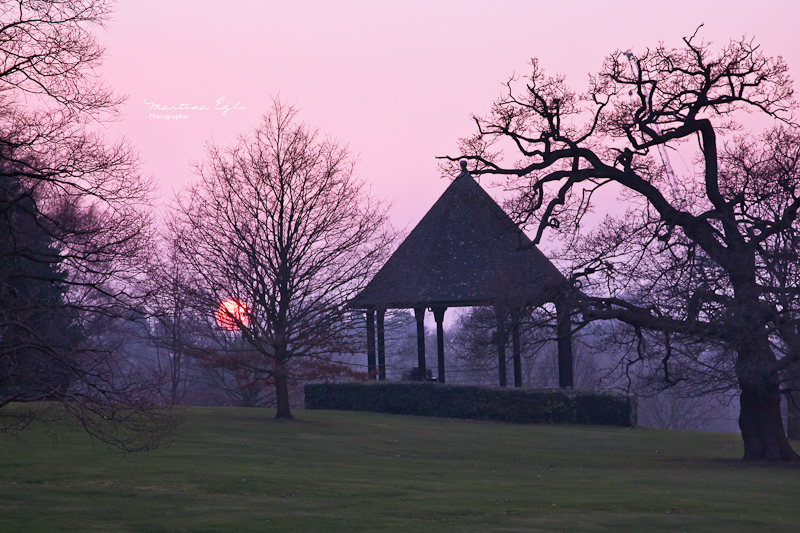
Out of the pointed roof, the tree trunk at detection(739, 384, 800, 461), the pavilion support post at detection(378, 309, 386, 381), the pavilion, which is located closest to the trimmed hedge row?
the pavilion

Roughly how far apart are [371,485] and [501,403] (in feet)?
51.8

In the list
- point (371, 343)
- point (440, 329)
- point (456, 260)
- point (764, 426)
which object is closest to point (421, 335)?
point (440, 329)

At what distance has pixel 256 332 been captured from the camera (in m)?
21.3

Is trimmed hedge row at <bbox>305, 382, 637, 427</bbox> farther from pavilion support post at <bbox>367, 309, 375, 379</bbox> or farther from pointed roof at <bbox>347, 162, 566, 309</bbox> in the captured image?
pointed roof at <bbox>347, 162, 566, 309</bbox>

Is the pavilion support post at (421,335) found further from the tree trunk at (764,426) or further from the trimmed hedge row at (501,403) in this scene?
the tree trunk at (764,426)

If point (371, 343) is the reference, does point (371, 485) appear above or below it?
below

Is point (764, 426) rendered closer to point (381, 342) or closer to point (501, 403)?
point (501, 403)

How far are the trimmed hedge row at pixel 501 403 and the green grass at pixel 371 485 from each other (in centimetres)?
590

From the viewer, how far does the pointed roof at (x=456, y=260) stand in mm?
26203

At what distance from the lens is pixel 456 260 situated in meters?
28.6

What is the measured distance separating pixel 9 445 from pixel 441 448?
984 centimetres

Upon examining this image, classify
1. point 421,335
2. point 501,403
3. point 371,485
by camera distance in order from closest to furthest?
point 371,485 < point 501,403 < point 421,335

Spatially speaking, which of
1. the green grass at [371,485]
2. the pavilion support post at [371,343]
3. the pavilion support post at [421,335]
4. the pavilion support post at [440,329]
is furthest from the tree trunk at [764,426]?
the pavilion support post at [440,329]

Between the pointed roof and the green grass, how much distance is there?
6.38 m
